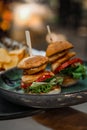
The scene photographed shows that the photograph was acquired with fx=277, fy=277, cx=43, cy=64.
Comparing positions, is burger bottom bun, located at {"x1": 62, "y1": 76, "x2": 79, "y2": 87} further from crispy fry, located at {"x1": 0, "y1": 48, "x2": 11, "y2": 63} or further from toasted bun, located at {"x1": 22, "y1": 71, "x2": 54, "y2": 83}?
crispy fry, located at {"x1": 0, "y1": 48, "x2": 11, "y2": 63}

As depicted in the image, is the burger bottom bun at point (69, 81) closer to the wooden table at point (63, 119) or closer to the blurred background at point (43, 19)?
the wooden table at point (63, 119)

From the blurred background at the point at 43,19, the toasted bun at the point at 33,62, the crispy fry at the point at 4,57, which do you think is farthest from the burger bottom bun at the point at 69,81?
the blurred background at the point at 43,19

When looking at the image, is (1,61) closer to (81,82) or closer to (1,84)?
(1,84)

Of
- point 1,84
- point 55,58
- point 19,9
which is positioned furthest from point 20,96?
point 19,9

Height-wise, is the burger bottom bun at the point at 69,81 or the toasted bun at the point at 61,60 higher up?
the toasted bun at the point at 61,60

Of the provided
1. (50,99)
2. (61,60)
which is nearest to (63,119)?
(50,99)

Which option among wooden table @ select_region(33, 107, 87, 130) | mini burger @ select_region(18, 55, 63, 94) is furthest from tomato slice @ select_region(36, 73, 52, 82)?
wooden table @ select_region(33, 107, 87, 130)
